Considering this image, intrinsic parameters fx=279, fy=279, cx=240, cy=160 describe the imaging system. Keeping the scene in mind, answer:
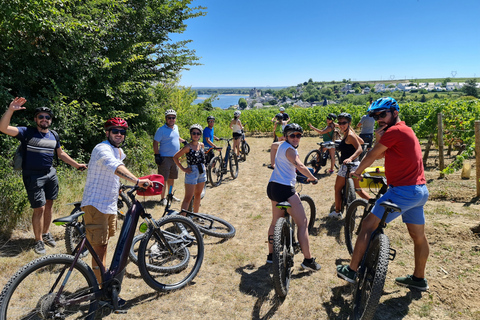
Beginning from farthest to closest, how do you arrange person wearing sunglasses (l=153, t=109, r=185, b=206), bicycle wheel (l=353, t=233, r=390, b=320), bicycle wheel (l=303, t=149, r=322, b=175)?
1. bicycle wheel (l=303, t=149, r=322, b=175)
2. person wearing sunglasses (l=153, t=109, r=185, b=206)
3. bicycle wheel (l=353, t=233, r=390, b=320)

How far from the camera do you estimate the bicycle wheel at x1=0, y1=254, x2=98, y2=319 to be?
2441 mm

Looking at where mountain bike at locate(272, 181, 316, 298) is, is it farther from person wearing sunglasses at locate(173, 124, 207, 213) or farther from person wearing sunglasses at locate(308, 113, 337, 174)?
person wearing sunglasses at locate(308, 113, 337, 174)

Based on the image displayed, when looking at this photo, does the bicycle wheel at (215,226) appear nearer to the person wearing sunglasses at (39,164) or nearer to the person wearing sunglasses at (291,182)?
the person wearing sunglasses at (291,182)

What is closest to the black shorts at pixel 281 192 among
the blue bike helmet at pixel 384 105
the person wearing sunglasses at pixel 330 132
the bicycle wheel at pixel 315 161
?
the blue bike helmet at pixel 384 105

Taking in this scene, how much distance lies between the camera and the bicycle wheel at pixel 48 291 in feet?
8.01

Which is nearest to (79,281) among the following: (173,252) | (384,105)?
(173,252)

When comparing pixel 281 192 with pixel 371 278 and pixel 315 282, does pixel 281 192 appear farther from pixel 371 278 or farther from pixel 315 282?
pixel 371 278

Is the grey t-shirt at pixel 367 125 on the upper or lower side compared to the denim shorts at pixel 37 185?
upper

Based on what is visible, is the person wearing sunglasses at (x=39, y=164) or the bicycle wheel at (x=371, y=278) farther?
the person wearing sunglasses at (x=39, y=164)

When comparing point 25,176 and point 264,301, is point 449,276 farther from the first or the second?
point 25,176

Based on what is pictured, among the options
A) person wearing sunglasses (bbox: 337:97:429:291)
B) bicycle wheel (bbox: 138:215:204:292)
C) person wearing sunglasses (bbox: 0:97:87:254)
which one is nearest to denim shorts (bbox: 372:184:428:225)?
person wearing sunglasses (bbox: 337:97:429:291)

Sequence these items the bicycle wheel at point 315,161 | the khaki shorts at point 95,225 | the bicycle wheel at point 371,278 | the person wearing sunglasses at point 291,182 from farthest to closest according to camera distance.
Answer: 1. the bicycle wheel at point 315,161
2. the person wearing sunglasses at point 291,182
3. the khaki shorts at point 95,225
4. the bicycle wheel at point 371,278

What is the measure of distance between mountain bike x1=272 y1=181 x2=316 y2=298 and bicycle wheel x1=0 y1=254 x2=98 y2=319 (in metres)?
1.95

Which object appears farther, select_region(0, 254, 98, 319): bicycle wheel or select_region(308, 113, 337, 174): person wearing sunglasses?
select_region(308, 113, 337, 174): person wearing sunglasses
